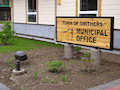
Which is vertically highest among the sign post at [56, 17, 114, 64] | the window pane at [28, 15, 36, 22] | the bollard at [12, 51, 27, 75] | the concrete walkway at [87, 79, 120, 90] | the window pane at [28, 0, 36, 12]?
the window pane at [28, 0, 36, 12]

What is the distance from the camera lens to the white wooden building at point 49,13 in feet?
27.7

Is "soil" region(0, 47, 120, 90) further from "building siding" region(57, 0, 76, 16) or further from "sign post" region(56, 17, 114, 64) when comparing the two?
"building siding" region(57, 0, 76, 16)

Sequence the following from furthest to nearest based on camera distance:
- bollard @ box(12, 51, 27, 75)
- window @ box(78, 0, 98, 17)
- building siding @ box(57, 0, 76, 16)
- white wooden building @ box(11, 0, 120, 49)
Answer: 1. building siding @ box(57, 0, 76, 16)
2. window @ box(78, 0, 98, 17)
3. white wooden building @ box(11, 0, 120, 49)
4. bollard @ box(12, 51, 27, 75)

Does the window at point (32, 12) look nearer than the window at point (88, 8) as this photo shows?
No

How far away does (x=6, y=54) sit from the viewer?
827 cm

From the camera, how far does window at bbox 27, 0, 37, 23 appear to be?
13297 mm

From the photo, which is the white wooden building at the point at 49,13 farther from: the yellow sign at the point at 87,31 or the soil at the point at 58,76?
the soil at the point at 58,76

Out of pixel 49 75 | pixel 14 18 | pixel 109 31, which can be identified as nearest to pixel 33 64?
pixel 49 75

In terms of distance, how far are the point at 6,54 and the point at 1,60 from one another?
1.04 m

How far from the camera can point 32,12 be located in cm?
Result: 1348

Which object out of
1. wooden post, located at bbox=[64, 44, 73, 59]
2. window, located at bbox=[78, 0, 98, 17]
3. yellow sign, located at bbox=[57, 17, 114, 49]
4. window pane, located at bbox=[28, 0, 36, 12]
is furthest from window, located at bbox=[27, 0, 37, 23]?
wooden post, located at bbox=[64, 44, 73, 59]

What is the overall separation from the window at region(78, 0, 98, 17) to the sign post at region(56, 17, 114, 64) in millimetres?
2355

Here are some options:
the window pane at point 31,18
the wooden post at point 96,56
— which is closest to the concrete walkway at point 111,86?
the wooden post at point 96,56

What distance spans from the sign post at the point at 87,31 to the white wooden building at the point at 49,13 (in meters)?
2.26
